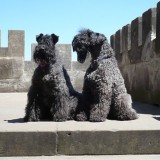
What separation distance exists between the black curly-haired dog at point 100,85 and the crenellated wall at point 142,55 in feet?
8.95

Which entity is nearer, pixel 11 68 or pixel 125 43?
pixel 125 43

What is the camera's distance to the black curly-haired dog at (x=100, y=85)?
5.04 meters

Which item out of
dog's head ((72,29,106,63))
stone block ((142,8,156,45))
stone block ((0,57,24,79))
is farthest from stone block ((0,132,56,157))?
stone block ((0,57,24,79))

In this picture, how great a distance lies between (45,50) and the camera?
15.9 feet

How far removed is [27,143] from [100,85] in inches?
49.1

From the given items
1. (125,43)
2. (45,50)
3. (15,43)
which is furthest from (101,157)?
(15,43)

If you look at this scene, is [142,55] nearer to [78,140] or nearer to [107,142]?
Result: [107,142]

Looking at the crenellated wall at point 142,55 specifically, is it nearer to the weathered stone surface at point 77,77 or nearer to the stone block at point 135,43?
the stone block at point 135,43

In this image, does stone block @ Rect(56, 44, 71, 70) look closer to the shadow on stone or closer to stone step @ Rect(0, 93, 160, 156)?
the shadow on stone

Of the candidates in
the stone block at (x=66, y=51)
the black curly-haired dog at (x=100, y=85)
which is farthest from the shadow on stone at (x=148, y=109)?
the stone block at (x=66, y=51)

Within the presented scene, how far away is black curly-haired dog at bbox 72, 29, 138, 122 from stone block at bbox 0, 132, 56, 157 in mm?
762

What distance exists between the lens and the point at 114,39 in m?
11.8

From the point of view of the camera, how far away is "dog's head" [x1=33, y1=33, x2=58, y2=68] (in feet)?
15.9

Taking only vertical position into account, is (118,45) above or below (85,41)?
above
